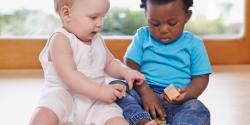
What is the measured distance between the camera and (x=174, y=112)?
1.16m

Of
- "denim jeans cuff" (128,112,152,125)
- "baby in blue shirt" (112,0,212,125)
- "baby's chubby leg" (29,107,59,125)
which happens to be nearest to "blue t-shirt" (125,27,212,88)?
"baby in blue shirt" (112,0,212,125)

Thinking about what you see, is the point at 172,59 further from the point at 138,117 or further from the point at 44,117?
the point at 44,117

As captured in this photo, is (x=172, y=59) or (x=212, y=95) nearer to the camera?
(x=172, y=59)

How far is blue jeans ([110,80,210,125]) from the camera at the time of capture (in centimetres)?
110

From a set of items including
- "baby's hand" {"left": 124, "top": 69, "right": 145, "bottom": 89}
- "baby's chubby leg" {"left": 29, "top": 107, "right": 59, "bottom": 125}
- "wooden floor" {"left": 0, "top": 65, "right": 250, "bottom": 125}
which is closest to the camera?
"baby's chubby leg" {"left": 29, "top": 107, "right": 59, "bottom": 125}

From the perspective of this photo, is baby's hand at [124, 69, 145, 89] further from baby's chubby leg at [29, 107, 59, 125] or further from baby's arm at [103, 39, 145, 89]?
baby's chubby leg at [29, 107, 59, 125]

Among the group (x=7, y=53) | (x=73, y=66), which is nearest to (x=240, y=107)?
(x=73, y=66)

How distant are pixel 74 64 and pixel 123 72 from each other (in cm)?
13

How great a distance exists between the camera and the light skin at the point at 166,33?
116 centimetres

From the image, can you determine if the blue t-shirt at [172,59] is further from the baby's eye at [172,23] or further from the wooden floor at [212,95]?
the wooden floor at [212,95]

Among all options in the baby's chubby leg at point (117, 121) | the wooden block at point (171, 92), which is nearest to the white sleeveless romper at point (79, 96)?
the baby's chubby leg at point (117, 121)

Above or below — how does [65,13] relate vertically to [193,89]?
above

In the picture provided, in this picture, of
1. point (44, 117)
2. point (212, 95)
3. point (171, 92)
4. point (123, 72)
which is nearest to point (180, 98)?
point (171, 92)

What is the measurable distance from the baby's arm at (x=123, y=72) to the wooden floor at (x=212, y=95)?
0.80 feet
